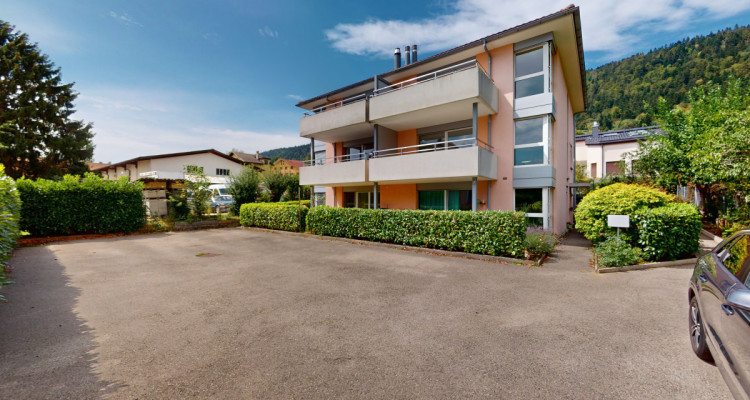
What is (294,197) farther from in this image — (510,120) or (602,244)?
(602,244)

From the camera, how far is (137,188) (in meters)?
14.9

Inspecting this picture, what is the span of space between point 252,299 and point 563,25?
13.5 meters

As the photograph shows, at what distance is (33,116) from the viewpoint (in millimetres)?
22062

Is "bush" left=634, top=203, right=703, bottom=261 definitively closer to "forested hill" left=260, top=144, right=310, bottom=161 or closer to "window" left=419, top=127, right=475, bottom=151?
"window" left=419, top=127, right=475, bottom=151

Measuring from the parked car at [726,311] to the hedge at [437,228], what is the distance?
14.7ft

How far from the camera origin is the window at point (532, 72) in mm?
11086

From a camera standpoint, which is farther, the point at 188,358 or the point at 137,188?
the point at 137,188

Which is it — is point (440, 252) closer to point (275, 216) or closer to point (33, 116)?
point (275, 216)

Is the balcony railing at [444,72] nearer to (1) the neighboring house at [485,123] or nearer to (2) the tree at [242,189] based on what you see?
(1) the neighboring house at [485,123]

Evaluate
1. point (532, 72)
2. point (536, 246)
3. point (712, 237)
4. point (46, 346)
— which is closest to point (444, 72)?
point (532, 72)

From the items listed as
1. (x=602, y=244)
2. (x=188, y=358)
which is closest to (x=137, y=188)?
(x=188, y=358)

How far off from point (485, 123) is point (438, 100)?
110 inches

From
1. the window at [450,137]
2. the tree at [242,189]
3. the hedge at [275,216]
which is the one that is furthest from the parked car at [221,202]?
the window at [450,137]

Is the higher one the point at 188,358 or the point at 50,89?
the point at 50,89
